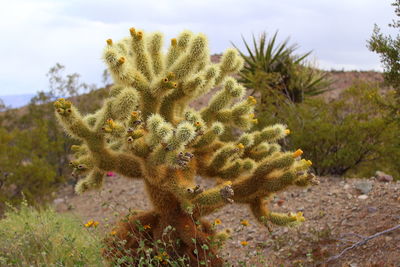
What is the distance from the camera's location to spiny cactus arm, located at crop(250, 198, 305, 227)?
473 centimetres

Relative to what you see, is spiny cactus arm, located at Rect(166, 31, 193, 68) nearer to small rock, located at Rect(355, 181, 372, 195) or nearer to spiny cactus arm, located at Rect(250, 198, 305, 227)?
spiny cactus arm, located at Rect(250, 198, 305, 227)

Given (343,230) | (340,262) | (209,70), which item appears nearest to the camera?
(209,70)

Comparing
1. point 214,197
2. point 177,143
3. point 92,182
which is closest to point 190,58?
point 177,143

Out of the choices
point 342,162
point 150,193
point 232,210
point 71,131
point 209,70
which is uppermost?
point 209,70

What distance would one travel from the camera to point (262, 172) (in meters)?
4.51

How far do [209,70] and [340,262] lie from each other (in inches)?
103

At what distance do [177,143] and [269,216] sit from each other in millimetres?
1469

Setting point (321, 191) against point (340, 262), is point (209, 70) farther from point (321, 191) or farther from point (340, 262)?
point (321, 191)

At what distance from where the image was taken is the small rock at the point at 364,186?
7.39 metres

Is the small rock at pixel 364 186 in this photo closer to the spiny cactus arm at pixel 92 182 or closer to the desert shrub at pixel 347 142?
the desert shrub at pixel 347 142

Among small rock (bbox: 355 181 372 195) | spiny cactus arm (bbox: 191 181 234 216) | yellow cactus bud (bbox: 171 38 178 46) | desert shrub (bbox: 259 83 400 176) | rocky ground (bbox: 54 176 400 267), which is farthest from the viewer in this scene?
desert shrub (bbox: 259 83 400 176)

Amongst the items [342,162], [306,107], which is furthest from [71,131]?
[306,107]

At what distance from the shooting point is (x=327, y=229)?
240 inches

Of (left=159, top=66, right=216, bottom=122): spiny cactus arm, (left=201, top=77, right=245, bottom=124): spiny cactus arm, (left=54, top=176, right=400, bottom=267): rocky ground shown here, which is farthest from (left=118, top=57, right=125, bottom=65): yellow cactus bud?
(left=54, top=176, right=400, bottom=267): rocky ground
